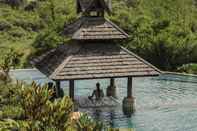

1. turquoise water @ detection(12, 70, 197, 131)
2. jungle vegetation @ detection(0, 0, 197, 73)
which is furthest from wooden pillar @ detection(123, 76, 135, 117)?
jungle vegetation @ detection(0, 0, 197, 73)

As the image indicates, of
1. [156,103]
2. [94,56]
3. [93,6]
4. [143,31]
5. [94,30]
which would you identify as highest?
[93,6]

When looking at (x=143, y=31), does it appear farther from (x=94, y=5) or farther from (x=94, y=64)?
(x=94, y=64)

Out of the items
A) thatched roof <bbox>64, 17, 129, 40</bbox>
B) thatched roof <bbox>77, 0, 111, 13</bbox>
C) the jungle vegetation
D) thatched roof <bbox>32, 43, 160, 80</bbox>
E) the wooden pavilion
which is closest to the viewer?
thatched roof <bbox>32, 43, 160, 80</bbox>

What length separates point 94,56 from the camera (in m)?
26.7

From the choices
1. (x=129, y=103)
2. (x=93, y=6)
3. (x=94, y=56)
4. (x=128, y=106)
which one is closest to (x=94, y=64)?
(x=94, y=56)

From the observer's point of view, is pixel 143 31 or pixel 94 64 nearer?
pixel 94 64

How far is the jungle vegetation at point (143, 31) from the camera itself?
159 feet

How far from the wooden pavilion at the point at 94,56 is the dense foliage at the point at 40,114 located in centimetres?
261

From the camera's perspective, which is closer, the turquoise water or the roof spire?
the turquoise water

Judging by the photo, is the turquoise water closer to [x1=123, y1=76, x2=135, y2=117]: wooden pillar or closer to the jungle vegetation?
[x1=123, y1=76, x2=135, y2=117]: wooden pillar

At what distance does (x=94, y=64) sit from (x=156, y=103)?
7542mm

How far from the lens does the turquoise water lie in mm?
26734

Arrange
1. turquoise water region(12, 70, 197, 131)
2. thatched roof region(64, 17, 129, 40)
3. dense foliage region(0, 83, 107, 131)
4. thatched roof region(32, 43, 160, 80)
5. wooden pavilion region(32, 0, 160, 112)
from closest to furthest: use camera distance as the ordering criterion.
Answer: dense foliage region(0, 83, 107, 131), thatched roof region(32, 43, 160, 80), wooden pavilion region(32, 0, 160, 112), turquoise water region(12, 70, 197, 131), thatched roof region(64, 17, 129, 40)

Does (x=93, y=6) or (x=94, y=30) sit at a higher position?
(x=93, y=6)
